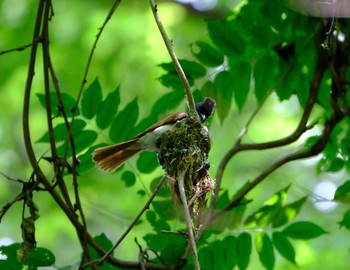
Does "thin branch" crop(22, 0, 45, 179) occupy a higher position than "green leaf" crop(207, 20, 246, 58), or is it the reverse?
"green leaf" crop(207, 20, 246, 58)

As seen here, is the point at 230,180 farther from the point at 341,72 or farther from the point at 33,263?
the point at 33,263

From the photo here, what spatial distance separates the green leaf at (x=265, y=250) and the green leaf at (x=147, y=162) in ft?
2.02

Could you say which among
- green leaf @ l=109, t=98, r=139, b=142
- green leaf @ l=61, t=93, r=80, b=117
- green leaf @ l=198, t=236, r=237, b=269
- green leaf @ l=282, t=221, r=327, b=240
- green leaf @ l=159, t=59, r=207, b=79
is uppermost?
green leaf @ l=159, t=59, r=207, b=79

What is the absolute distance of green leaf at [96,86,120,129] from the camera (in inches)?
128

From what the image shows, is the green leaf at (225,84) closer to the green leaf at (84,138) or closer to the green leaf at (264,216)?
the green leaf at (264,216)

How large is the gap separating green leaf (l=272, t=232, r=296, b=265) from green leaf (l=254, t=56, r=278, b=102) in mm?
721

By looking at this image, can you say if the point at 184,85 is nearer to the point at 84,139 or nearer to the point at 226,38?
the point at 84,139

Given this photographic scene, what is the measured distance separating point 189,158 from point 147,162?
0.65 m

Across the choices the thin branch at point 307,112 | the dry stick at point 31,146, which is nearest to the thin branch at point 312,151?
the thin branch at point 307,112

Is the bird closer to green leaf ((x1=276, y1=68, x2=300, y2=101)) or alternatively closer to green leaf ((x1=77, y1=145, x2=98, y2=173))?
green leaf ((x1=77, y1=145, x2=98, y2=173))

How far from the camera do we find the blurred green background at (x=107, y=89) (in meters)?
6.95

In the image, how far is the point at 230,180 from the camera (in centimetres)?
755

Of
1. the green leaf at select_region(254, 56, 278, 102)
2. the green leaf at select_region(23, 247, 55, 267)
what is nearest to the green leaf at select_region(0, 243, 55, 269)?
the green leaf at select_region(23, 247, 55, 267)

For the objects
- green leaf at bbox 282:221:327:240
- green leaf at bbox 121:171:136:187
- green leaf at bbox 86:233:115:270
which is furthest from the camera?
green leaf at bbox 121:171:136:187
